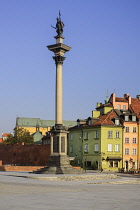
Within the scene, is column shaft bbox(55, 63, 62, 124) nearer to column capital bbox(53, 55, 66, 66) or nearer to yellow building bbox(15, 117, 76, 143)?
column capital bbox(53, 55, 66, 66)

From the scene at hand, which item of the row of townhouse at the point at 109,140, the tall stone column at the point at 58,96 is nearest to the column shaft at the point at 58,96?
the tall stone column at the point at 58,96

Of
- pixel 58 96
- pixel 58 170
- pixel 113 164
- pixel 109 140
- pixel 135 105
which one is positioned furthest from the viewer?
pixel 135 105

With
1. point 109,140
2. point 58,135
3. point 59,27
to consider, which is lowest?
point 58,135

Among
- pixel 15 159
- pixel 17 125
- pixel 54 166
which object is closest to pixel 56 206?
pixel 54 166

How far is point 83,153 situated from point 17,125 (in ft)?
343

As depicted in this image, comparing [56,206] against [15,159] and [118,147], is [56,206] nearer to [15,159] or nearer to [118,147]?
[118,147]

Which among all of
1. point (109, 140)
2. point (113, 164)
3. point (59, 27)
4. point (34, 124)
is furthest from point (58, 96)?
point (34, 124)

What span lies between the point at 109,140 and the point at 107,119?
15.5ft

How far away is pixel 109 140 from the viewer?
86.9m

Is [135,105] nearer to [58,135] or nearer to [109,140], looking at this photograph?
[109,140]

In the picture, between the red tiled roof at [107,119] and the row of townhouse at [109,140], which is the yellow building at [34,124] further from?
the red tiled roof at [107,119]

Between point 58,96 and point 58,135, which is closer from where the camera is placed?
point 58,135

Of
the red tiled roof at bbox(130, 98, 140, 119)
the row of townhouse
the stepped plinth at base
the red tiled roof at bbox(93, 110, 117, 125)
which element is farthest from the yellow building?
the stepped plinth at base

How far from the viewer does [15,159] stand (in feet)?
371
